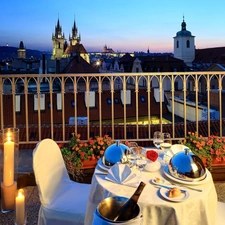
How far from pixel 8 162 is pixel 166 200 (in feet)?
5.77

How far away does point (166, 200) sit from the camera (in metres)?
1.59

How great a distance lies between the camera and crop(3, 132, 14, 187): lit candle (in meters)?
2.77

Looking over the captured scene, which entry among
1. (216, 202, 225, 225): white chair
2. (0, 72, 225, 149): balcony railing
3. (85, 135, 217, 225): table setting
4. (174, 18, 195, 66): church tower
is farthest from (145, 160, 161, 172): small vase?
(174, 18, 195, 66): church tower

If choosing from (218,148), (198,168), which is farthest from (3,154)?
(218,148)

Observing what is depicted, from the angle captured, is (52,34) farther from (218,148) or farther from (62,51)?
(218,148)

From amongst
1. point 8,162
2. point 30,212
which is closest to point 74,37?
point 8,162

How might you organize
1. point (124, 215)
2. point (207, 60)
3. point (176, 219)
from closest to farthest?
point (124, 215) < point (176, 219) < point (207, 60)

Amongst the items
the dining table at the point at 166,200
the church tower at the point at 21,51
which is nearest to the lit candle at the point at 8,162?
the dining table at the point at 166,200

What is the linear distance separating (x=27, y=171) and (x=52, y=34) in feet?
305

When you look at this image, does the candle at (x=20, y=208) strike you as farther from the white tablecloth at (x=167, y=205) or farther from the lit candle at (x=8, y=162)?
the white tablecloth at (x=167, y=205)

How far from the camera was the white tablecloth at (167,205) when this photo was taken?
1.55m

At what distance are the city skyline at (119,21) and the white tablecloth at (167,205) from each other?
972 inches

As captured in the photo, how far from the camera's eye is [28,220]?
2664mm

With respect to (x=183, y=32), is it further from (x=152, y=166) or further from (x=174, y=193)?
(x=174, y=193)
